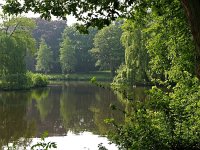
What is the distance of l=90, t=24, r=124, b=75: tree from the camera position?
187 feet

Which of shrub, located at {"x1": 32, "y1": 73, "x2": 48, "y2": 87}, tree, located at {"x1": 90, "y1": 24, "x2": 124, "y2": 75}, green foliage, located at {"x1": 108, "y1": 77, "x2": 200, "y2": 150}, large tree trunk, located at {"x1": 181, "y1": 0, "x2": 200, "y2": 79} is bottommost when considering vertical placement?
shrub, located at {"x1": 32, "y1": 73, "x2": 48, "y2": 87}

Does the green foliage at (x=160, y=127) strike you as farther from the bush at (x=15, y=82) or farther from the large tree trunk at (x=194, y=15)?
the bush at (x=15, y=82)

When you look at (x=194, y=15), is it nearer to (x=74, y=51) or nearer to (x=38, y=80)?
(x=38, y=80)

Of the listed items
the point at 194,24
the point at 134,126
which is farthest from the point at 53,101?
the point at 194,24

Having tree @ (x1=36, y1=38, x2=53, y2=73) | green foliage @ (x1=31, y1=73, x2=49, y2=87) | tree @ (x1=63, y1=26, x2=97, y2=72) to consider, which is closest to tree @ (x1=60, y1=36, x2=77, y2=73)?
tree @ (x1=63, y1=26, x2=97, y2=72)

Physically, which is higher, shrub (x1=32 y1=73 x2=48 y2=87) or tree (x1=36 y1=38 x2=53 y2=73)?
tree (x1=36 y1=38 x2=53 y2=73)

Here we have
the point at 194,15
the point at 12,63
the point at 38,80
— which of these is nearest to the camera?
the point at 194,15

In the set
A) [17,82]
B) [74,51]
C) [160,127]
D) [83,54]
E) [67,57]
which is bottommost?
[17,82]

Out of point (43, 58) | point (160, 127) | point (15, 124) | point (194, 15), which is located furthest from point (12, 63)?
point (194, 15)

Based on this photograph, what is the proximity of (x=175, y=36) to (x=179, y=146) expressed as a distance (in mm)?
3389

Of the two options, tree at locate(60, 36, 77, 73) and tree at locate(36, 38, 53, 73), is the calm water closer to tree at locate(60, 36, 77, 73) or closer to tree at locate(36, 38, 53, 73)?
tree at locate(60, 36, 77, 73)

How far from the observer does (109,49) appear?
58469mm

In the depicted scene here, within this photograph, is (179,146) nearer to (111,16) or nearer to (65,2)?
(111,16)

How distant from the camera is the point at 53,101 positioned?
79.2 ft
